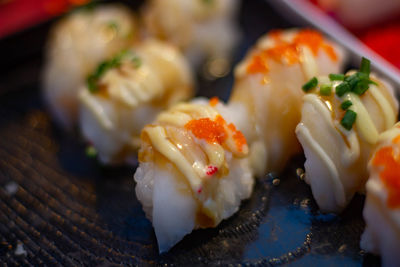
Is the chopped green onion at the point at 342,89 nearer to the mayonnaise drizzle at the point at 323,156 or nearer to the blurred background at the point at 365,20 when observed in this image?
the mayonnaise drizzle at the point at 323,156

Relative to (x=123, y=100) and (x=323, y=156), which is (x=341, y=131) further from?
(x=123, y=100)

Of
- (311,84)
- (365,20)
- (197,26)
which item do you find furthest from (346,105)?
(365,20)

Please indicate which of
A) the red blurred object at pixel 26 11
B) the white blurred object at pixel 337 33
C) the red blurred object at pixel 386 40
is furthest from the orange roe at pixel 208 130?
the red blurred object at pixel 26 11

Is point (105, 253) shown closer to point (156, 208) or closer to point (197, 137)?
point (156, 208)

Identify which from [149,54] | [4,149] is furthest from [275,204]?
[4,149]

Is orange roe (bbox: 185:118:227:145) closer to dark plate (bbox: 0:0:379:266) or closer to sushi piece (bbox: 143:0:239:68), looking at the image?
dark plate (bbox: 0:0:379:266)

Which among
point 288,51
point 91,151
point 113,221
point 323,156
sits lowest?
point 113,221

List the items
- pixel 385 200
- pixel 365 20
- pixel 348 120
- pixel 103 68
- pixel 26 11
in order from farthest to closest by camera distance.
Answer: pixel 26 11
pixel 365 20
pixel 103 68
pixel 348 120
pixel 385 200
